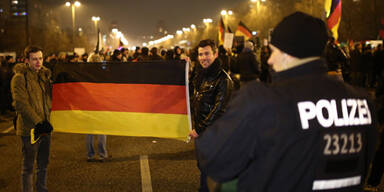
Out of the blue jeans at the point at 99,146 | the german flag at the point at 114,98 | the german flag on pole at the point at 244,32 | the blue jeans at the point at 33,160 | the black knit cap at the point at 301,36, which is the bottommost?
the blue jeans at the point at 99,146

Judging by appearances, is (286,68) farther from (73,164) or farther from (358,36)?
(358,36)

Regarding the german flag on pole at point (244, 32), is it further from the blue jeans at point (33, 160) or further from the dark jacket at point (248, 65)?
the blue jeans at point (33, 160)

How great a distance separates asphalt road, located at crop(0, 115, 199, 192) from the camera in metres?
6.43

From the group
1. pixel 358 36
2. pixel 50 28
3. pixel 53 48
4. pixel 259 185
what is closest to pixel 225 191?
pixel 259 185

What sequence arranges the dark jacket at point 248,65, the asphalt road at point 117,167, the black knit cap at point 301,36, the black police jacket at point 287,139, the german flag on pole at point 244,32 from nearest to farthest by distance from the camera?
1. the black police jacket at point 287,139
2. the black knit cap at point 301,36
3. the asphalt road at point 117,167
4. the dark jacket at point 248,65
5. the german flag on pole at point 244,32

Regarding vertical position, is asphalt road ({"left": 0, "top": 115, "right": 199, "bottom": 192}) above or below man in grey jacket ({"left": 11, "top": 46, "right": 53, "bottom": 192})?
below

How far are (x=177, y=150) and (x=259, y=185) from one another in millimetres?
6700

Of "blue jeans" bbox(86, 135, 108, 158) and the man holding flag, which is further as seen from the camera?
"blue jeans" bbox(86, 135, 108, 158)

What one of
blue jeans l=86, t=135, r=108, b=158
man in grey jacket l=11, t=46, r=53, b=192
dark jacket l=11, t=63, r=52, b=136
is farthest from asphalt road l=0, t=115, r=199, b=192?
dark jacket l=11, t=63, r=52, b=136

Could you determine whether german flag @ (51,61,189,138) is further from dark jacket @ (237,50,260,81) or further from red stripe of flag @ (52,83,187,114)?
dark jacket @ (237,50,260,81)

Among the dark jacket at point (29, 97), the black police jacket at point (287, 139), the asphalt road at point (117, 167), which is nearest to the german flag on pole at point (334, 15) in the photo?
the asphalt road at point (117, 167)

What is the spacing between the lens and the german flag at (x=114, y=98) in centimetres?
633

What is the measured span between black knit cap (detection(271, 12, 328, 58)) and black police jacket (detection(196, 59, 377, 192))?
0.37 ft

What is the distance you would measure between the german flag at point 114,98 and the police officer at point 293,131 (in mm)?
3993
